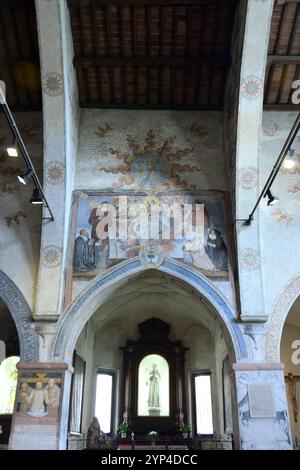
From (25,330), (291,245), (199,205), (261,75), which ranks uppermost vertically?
(261,75)

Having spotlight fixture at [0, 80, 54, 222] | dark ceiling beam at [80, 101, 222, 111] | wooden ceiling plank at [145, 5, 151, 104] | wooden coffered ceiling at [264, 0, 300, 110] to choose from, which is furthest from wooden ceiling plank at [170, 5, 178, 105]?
spotlight fixture at [0, 80, 54, 222]

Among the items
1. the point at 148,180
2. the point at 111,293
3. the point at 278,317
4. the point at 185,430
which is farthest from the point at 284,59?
the point at 185,430

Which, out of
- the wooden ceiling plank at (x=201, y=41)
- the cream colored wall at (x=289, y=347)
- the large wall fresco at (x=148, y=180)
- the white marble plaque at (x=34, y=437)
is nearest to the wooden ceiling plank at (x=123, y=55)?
the large wall fresco at (x=148, y=180)

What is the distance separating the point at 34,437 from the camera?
9.05 metres

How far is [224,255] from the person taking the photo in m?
10.8

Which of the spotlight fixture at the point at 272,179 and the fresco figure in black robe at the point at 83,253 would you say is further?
the fresco figure in black robe at the point at 83,253

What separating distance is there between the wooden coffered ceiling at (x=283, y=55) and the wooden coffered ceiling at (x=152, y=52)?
1063 mm

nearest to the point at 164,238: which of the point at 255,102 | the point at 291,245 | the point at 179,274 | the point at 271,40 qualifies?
the point at 179,274

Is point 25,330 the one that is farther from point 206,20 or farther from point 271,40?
point 271,40

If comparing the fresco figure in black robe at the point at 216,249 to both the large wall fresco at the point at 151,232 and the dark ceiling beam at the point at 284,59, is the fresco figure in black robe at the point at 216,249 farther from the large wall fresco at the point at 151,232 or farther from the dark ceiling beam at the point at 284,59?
the dark ceiling beam at the point at 284,59

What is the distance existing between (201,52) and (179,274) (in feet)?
18.4

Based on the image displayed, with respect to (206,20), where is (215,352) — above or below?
below

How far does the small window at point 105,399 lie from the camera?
1451 cm

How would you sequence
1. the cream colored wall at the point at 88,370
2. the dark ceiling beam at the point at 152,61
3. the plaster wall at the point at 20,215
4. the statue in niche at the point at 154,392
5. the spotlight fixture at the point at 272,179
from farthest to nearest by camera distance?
the statue in niche at the point at 154,392
the cream colored wall at the point at 88,370
the dark ceiling beam at the point at 152,61
the plaster wall at the point at 20,215
the spotlight fixture at the point at 272,179
